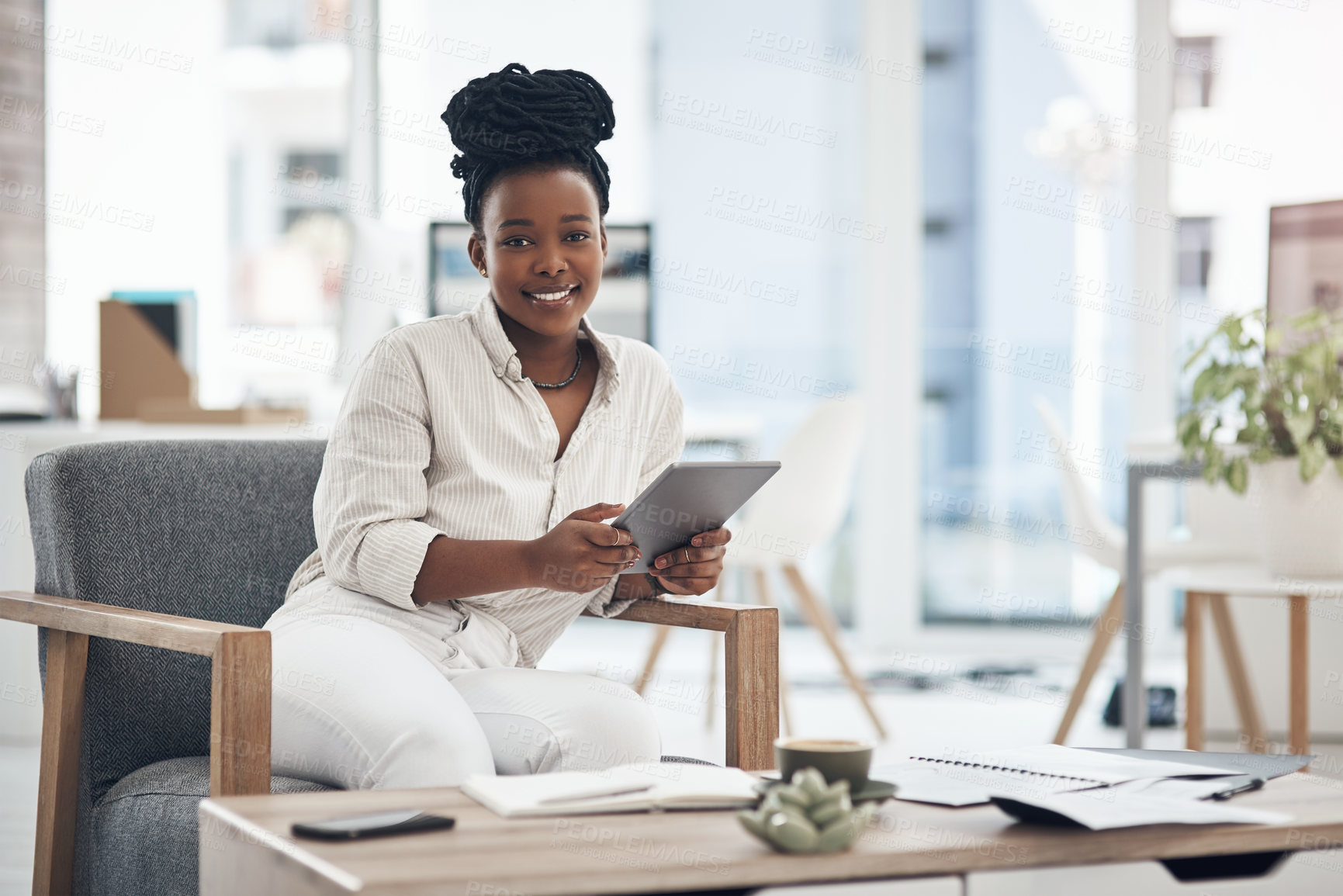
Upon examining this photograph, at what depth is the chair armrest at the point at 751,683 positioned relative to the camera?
5.03ft

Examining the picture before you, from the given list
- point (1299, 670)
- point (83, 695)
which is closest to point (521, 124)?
point (83, 695)

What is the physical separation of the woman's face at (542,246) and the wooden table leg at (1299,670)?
1494 mm

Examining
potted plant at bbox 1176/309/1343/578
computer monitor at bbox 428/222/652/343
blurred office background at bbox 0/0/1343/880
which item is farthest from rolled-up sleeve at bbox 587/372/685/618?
blurred office background at bbox 0/0/1343/880

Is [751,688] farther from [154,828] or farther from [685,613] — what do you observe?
[154,828]

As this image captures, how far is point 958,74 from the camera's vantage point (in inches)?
195

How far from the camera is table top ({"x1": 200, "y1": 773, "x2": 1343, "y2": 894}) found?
926 millimetres

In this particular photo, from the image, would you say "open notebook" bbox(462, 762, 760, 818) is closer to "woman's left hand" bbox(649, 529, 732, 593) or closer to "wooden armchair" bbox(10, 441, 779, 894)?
"wooden armchair" bbox(10, 441, 779, 894)

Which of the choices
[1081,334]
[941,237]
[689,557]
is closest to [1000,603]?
[1081,334]

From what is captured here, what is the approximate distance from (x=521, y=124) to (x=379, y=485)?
453mm

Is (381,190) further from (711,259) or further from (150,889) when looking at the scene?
(150,889)

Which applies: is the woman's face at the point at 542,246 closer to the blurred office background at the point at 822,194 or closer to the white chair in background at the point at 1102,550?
the white chair in background at the point at 1102,550

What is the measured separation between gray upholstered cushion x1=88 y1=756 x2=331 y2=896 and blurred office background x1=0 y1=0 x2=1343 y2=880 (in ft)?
10.8

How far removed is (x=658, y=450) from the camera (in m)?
1.80

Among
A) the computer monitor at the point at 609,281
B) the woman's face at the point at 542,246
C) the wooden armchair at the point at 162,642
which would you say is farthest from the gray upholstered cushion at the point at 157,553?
the computer monitor at the point at 609,281
